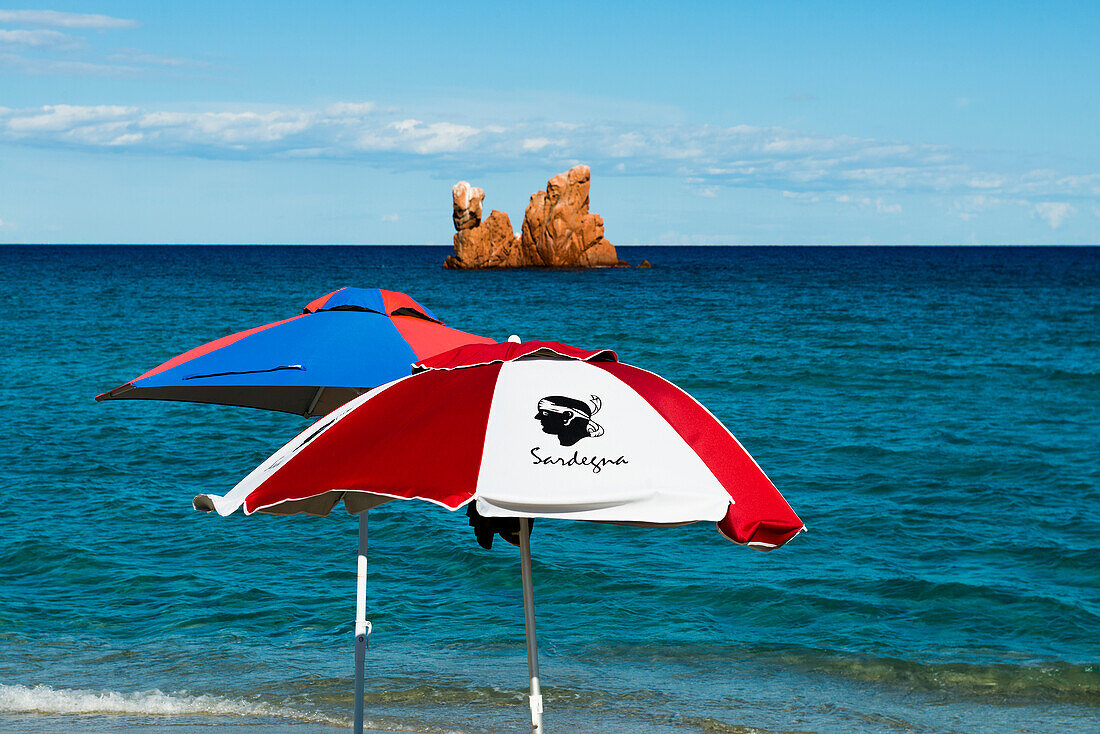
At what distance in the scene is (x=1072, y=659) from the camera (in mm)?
8914

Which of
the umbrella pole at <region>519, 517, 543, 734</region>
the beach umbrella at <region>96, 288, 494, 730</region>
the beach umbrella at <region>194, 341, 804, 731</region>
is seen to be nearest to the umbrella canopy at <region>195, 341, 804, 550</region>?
the beach umbrella at <region>194, 341, 804, 731</region>

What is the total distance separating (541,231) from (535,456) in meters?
88.2

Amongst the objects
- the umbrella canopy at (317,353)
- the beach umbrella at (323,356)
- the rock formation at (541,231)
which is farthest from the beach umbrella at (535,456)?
the rock formation at (541,231)

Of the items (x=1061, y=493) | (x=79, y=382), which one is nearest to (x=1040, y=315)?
(x=1061, y=493)

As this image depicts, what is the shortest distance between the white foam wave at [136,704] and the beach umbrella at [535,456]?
4061 millimetres

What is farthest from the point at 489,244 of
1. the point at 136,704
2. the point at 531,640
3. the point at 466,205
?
the point at 531,640

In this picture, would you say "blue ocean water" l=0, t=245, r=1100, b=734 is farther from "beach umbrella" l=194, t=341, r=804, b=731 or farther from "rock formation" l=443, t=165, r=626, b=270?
"rock formation" l=443, t=165, r=626, b=270

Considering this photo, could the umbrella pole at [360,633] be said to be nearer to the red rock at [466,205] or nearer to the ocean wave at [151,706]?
the ocean wave at [151,706]

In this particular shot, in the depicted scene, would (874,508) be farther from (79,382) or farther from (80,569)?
(79,382)

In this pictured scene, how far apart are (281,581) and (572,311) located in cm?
3949

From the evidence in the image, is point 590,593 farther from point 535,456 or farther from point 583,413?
point 535,456

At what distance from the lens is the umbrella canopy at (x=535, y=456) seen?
126 inches

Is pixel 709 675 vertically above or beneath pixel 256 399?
beneath

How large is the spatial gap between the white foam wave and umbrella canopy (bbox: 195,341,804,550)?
4.03m
